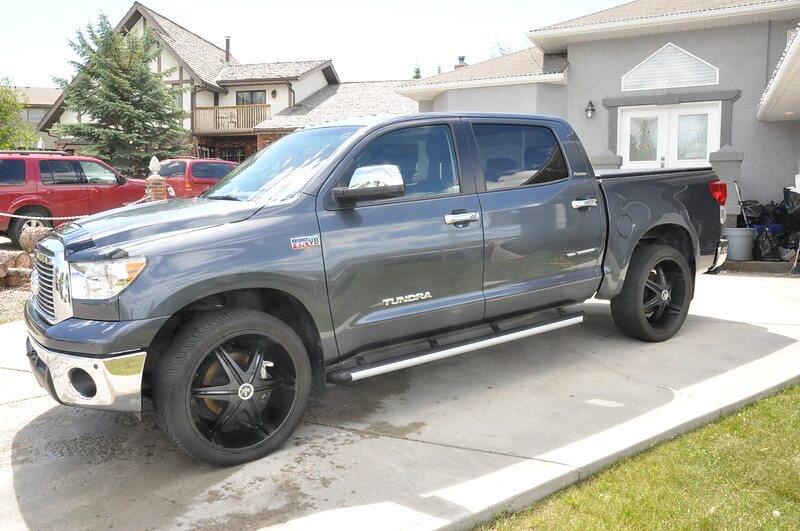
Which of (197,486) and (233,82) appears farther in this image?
(233,82)

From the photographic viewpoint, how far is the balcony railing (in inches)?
1330

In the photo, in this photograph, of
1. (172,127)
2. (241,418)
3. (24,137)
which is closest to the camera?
(241,418)

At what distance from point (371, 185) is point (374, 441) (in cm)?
151

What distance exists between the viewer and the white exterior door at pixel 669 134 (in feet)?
47.5

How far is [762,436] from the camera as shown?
386 cm

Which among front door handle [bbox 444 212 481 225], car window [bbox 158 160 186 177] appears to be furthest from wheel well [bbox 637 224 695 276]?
car window [bbox 158 160 186 177]

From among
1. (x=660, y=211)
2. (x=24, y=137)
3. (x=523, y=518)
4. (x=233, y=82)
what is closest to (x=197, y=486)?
(x=523, y=518)

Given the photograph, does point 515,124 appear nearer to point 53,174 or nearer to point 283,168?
point 283,168

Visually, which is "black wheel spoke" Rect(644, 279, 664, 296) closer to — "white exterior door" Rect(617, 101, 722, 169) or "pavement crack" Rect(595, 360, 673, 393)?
"pavement crack" Rect(595, 360, 673, 393)

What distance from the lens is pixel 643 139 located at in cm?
1508

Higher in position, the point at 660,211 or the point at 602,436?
the point at 660,211

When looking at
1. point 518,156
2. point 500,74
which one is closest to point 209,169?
point 500,74

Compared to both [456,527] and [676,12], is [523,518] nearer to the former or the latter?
[456,527]

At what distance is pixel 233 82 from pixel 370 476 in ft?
111
